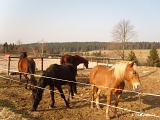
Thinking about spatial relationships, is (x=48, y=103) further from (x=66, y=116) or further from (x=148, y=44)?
(x=148, y=44)

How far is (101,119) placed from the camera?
592 centimetres

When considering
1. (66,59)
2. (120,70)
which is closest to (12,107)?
(120,70)

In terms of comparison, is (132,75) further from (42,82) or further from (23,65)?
(23,65)

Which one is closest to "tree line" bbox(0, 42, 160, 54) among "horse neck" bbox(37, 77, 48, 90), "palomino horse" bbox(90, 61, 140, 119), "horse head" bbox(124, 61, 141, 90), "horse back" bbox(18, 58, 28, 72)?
"horse back" bbox(18, 58, 28, 72)

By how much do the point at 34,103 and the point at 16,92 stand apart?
280cm

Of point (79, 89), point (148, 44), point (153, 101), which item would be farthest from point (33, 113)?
point (148, 44)

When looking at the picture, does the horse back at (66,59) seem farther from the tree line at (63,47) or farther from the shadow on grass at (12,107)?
the tree line at (63,47)

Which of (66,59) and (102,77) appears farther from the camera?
(66,59)

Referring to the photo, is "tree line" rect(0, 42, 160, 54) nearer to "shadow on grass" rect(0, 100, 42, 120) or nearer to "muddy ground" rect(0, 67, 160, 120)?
"muddy ground" rect(0, 67, 160, 120)

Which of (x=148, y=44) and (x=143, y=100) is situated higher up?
(x=148, y=44)

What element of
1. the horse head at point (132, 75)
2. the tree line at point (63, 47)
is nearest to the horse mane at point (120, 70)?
the horse head at point (132, 75)

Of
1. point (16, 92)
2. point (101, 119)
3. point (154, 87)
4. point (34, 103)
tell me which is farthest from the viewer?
point (154, 87)

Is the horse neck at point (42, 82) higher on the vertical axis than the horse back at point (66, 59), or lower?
lower

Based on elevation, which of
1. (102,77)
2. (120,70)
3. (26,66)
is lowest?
(102,77)
